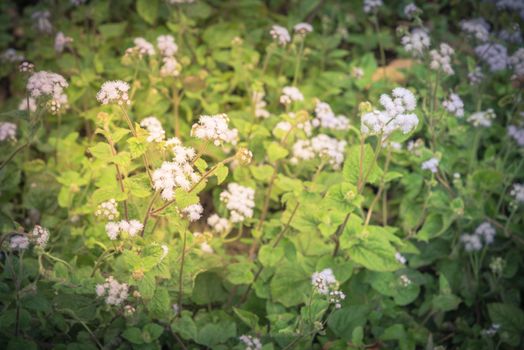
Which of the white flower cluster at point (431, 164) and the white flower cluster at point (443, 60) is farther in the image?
the white flower cluster at point (443, 60)

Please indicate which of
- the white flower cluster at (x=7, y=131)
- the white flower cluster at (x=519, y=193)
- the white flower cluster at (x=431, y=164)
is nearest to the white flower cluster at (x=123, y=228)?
the white flower cluster at (x=7, y=131)

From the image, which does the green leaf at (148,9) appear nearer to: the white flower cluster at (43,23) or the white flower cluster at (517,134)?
the white flower cluster at (43,23)

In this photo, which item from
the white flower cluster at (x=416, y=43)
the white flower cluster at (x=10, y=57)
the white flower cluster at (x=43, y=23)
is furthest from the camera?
the white flower cluster at (x=43, y=23)

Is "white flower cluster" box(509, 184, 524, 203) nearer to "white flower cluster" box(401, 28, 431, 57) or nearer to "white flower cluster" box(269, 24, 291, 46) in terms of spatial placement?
"white flower cluster" box(401, 28, 431, 57)

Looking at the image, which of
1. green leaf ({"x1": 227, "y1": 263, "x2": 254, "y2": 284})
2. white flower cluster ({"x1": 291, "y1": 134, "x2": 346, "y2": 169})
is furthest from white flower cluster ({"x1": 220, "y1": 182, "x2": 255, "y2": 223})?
white flower cluster ({"x1": 291, "y1": 134, "x2": 346, "y2": 169})

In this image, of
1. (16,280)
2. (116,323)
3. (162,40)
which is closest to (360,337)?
(116,323)

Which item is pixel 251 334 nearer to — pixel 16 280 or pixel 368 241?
pixel 368 241

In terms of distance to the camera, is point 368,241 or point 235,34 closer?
point 368,241
